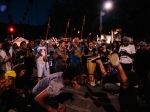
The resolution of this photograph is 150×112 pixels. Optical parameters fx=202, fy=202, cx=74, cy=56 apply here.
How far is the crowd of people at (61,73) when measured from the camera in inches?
146

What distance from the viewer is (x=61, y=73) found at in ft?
14.3

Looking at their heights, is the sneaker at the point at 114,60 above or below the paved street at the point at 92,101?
above

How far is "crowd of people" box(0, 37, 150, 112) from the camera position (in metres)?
3.72

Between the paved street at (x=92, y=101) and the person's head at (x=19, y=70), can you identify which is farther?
the paved street at (x=92, y=101)

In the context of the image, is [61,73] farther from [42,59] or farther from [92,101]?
[42,59]

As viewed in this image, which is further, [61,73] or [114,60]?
[61,73]

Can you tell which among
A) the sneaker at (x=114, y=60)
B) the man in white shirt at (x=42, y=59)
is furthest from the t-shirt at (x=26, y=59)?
the sneaker at (x=114, y=60)

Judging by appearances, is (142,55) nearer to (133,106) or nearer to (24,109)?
(133,106)

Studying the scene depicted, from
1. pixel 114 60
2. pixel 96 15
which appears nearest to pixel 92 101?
pixel 114 60

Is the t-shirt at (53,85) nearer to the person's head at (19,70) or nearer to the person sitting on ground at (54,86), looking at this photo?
the person sitting on ground at (54,86)

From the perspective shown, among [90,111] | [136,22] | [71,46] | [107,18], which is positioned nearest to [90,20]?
[107,18]

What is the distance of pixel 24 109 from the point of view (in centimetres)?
595

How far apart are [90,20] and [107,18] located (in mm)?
5087

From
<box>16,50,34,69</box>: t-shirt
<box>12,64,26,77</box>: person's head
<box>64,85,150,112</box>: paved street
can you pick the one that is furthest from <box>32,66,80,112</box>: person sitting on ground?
<box>16,50,34,69</box>: t-shirt
